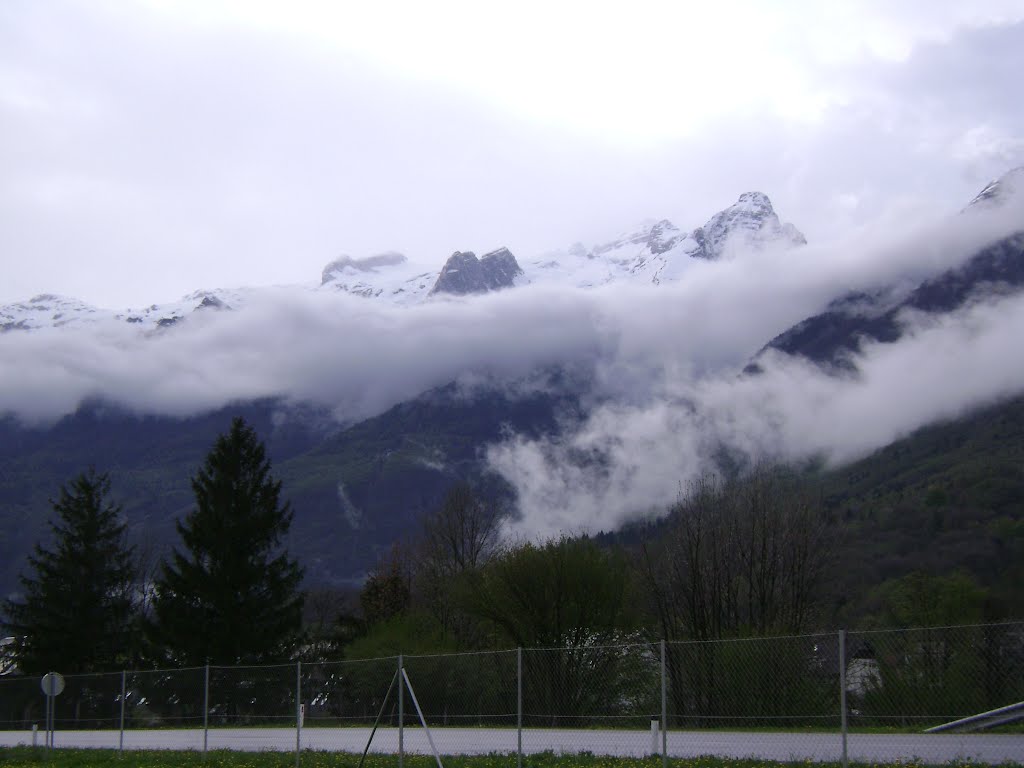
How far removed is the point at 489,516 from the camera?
98.6 m

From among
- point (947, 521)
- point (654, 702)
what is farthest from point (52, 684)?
point (947, 521)

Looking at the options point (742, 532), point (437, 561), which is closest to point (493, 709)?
point (742, 532)

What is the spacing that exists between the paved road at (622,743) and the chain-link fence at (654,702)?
0.04 m

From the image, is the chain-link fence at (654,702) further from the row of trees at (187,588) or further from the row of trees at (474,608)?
the row of trees at (187,588)

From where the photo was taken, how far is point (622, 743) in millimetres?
24297

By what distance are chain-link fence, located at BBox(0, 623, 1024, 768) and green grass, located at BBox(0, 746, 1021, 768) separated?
0.53m

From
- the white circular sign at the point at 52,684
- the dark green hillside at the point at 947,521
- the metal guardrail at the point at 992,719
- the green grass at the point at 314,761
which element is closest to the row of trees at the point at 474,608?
the green grass at the point at 314,761

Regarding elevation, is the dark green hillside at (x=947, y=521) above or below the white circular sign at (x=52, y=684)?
above

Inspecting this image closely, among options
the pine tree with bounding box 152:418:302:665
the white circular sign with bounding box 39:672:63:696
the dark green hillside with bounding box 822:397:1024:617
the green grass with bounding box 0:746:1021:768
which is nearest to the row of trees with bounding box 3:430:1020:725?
the pine tree with bounding box 152:418:302:665

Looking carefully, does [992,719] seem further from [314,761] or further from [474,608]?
[474,608]

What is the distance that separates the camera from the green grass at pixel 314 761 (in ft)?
62.0

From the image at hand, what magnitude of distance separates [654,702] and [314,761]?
8396mm

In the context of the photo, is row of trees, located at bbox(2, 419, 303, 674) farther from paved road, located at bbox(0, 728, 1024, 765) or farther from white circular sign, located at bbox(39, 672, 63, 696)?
white circular sign, located at bbox(39, 672, 63, 696)

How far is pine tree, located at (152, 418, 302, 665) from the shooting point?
51.8 m
